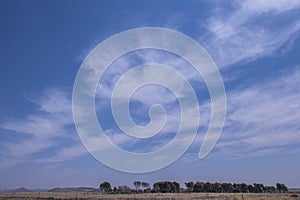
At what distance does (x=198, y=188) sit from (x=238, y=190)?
18.8 m

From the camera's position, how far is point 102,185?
151500 millimetres

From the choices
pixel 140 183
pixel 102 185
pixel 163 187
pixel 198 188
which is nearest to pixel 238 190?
pixel 198 188

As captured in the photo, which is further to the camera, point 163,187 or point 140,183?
point 140,183

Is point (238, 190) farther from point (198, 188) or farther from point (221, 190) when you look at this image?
point (198, 188)

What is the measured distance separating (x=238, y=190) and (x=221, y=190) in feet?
25.2

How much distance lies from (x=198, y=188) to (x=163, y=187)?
57.0 feet

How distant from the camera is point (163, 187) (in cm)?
15038

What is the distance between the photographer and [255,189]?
503 ft

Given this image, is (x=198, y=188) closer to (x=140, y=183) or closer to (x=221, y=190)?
(x=221, y=190)

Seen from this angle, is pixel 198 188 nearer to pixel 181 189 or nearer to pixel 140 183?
pixel 181 189

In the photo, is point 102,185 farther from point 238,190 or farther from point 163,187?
point 238,190

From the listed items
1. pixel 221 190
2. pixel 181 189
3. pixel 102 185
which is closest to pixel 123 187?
pixel 102 185

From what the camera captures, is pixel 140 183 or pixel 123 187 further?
pixel 140 183

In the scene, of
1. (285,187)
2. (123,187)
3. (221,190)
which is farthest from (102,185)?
(285,187)
